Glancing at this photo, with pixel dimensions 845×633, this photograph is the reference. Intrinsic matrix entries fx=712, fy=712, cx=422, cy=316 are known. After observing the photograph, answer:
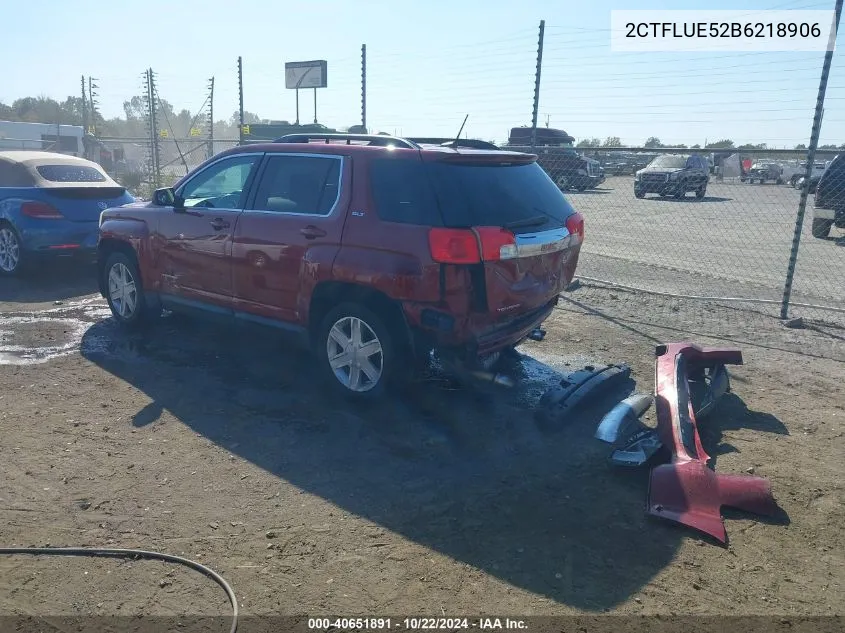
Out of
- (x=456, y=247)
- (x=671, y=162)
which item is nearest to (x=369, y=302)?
(x=456, y=247)

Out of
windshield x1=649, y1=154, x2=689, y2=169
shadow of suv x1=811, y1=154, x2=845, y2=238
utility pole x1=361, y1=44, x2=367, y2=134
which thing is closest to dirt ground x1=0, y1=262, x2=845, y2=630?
utility pole x1=361, y1=44, x2=367, y2=134

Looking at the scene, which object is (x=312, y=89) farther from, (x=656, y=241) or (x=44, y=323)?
(x=44, y=323)

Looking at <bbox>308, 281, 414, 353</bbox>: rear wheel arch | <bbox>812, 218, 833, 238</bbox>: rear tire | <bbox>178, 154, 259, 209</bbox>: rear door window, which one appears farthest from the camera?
<bbox>812, 218, 833, 238</bbox>: rear tire

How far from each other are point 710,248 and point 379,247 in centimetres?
1073

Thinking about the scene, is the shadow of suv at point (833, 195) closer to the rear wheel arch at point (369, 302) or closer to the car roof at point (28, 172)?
the rear wheel arch at point (369, 302)

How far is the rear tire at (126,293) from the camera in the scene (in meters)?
6.86

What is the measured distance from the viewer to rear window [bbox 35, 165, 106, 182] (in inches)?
377

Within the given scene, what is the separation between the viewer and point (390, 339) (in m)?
4.90

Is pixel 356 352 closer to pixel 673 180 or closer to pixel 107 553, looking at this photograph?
pixel 107 553

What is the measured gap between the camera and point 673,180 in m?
22.6

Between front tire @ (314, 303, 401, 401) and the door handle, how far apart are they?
54 centimetres

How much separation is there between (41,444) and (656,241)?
1276 centimetres

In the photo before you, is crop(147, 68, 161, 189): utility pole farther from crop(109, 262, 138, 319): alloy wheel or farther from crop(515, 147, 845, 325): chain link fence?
crop(109, 262, 138, 319): alloy wheel

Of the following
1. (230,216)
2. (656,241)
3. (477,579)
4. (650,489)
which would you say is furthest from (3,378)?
(656,241)
